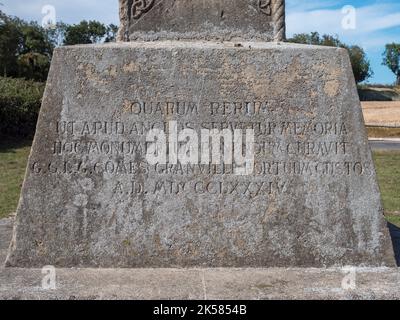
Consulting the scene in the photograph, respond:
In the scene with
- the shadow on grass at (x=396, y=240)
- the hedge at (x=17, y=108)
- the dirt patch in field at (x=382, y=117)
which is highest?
the dirt patch in field at (x=382, y=117)

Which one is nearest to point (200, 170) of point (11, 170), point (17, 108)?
point (11, 170)

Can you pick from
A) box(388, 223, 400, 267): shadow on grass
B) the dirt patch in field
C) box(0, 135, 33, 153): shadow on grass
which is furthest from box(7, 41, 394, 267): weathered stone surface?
the dirt patch in field

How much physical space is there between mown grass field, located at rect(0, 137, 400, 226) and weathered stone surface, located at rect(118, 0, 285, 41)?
3760 millimetres

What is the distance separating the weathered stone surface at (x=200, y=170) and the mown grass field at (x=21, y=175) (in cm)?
349

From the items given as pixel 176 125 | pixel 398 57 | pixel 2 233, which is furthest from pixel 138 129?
pixel 398 57

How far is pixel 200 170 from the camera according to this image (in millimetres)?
3646

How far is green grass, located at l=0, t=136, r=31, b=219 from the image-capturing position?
8430 mm

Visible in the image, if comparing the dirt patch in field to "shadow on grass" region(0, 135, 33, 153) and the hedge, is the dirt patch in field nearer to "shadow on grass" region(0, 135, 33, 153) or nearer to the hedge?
the hedge

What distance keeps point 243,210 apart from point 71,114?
1.33 metres

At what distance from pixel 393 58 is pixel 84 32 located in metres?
47.7

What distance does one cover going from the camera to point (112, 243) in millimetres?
3621

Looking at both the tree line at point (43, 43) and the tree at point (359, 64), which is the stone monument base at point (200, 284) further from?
the tree at point (359, 64)

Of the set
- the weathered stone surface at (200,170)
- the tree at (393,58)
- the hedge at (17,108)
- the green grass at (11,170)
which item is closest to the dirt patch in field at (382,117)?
the hedge at (17,108)

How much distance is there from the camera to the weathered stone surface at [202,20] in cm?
407
